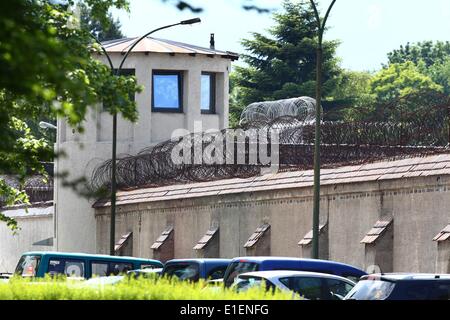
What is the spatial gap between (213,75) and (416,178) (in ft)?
100

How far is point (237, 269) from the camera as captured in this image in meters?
24.0

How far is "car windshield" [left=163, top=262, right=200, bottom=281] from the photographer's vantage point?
26438 millimetres

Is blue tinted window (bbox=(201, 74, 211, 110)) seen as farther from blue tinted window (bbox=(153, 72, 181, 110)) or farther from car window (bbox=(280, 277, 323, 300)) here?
car window (bbox=(280, 277, 323, 300))

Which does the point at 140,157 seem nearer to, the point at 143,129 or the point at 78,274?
the point at 143,129

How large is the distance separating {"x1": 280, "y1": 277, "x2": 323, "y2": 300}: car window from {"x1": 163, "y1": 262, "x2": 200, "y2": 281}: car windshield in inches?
211

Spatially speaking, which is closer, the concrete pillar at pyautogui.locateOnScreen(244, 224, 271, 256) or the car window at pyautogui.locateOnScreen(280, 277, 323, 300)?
the car window at pyautogui.locateOnScreen(280, 277, 323, 300)

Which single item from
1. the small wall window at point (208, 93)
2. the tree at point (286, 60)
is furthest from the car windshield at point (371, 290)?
the tree at point (286, 60)

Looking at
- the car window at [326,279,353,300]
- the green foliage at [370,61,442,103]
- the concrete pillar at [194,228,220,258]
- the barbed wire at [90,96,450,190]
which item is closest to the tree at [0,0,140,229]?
the car window at [326,279,353,300]

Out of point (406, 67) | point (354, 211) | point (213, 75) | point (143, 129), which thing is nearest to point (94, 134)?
point (143, 129)

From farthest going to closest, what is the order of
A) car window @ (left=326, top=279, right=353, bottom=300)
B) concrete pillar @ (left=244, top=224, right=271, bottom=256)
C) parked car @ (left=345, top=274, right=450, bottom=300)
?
concrete pillar @ (left=244, top=224, right=271, bottom=256)
car window @ (left=326, top=279, right=353, bottom=300)
parked car @ (left=345, top=274, right=450, bottom=300)

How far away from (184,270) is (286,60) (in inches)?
2783

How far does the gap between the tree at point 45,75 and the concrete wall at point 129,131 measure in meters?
25.9

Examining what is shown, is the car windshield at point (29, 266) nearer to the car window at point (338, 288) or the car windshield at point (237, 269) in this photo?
the car windshield at point (237, 269)

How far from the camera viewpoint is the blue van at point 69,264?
105 ft
